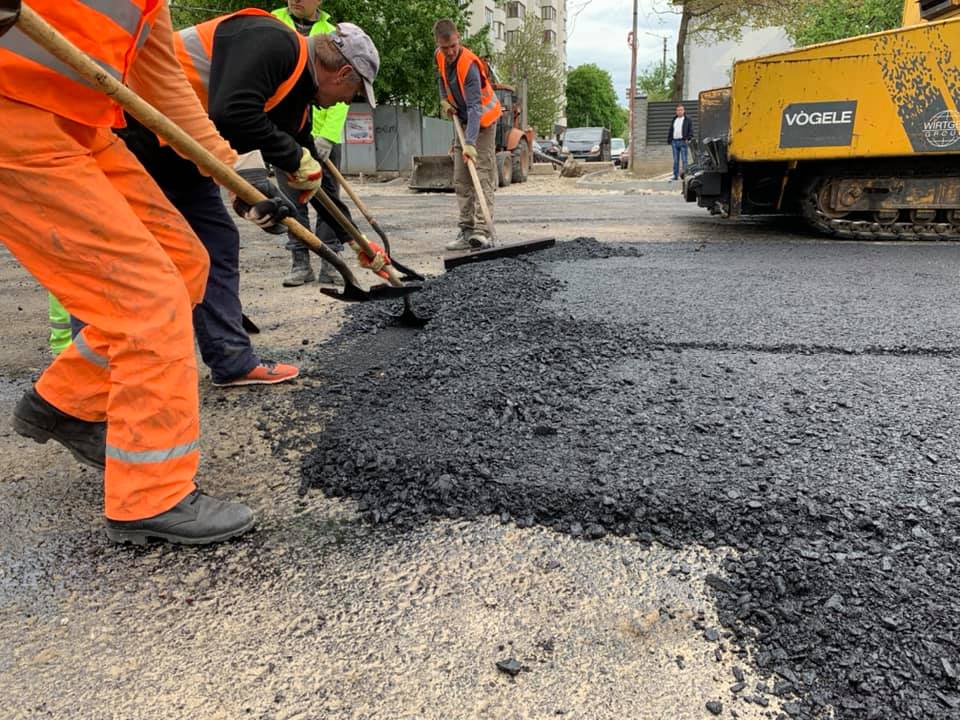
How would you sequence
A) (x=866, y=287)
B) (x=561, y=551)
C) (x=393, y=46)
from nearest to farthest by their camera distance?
1. (x=561, y=551)
2. (x=866, y=287)
3. (x=393, y=46)

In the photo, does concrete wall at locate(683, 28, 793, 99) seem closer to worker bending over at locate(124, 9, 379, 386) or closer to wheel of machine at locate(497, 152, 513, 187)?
wheel of machine at locate(497, 152, 513, 187)

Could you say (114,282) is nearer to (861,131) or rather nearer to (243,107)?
(243,107)

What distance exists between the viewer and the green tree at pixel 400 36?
69.5ft

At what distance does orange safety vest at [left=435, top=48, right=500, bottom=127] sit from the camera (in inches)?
242

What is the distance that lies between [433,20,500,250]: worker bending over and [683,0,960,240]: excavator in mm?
2508

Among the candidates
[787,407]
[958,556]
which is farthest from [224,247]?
[958,556]

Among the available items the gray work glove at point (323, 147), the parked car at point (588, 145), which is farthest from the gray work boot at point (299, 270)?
the parked car at point (588, 145)

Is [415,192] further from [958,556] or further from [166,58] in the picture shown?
[958,556]

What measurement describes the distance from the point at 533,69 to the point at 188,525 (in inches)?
1918

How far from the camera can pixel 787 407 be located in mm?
2617

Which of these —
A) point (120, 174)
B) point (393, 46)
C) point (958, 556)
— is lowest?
point (958, 556)

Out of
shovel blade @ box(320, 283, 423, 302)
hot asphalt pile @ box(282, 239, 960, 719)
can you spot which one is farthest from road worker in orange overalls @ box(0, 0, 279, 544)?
shovel blade @ box(320, 283, 423, 302)

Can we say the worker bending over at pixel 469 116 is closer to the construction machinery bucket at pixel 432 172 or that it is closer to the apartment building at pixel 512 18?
the construction machinery bucket at pixel 432 172

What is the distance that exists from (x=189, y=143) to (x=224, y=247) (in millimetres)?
1178
